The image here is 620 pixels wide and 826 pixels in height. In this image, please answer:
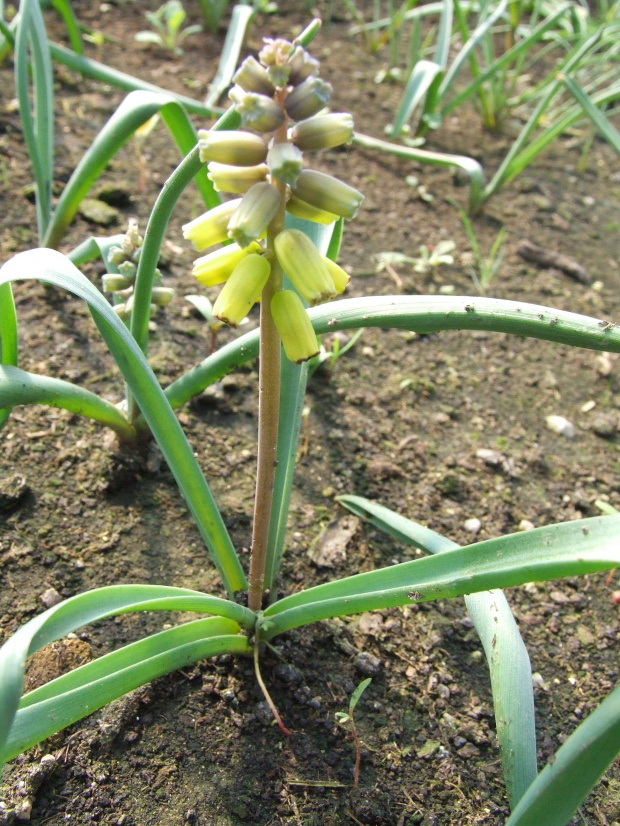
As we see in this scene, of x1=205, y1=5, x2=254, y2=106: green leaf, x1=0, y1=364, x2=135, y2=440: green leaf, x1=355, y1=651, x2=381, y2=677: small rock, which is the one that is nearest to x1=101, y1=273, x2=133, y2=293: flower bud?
x1=0, y1=364, x2=135, y2=440: green leaf

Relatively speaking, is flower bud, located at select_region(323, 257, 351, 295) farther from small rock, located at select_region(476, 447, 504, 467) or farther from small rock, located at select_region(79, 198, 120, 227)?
small rock, located at select_region(79, 198, 120, 227)

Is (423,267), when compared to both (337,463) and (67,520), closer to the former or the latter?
(337,463)

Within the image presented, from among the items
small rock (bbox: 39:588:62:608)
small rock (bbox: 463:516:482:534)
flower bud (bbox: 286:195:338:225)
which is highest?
flower bud (bbox: 286:195:338:225)

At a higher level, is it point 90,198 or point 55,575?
point 90,198

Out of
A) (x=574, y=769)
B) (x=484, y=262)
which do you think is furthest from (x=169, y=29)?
(x=574, y=769)

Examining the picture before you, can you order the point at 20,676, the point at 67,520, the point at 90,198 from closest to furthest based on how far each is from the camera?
the point at 20,676 → the point at 67,520 → the point at 90,198

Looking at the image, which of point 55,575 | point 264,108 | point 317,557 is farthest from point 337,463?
point 264,108
